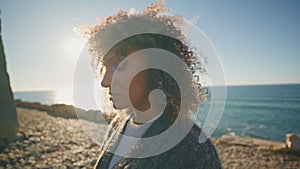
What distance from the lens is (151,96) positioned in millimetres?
1543

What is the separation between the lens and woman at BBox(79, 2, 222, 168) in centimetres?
128

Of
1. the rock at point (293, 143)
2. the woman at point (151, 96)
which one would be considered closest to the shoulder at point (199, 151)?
the woman at point (151, 96)

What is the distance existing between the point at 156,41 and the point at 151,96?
0.40m

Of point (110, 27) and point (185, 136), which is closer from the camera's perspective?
point (185, 136)

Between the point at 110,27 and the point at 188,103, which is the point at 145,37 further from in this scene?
the point at 188,103

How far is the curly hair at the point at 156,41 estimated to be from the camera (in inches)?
62.3

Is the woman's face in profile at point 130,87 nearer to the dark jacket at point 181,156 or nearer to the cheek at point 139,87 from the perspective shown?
the cheek at point 139,87

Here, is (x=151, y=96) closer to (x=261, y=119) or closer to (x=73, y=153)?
(x=73, y=153)

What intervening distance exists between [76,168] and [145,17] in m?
4.79

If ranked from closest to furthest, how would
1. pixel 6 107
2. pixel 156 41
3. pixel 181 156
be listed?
1. pixel 181 156
2. pixel 156 41
3. pixel 6 107

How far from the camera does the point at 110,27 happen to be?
1.78 m

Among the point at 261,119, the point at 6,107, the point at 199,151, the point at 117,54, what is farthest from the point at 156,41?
the point at 261,119

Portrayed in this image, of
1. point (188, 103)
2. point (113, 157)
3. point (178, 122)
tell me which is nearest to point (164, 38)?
point (188, 103)

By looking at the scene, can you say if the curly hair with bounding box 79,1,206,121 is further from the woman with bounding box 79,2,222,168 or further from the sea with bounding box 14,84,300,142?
the sea with bounding box 14,84,300,142
